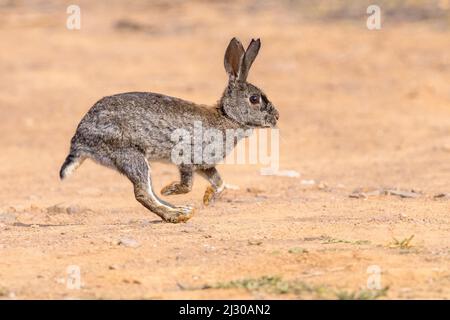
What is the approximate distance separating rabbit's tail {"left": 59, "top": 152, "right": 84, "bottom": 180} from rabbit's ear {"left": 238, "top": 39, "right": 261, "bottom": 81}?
1.65 meters

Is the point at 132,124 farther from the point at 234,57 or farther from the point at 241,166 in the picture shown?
the point at 241,166

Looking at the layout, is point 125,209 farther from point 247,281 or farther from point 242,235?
point 247,281

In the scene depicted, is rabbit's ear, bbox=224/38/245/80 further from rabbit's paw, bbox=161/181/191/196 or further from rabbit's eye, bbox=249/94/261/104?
rabbit's paw, bbox=161/181/191/196

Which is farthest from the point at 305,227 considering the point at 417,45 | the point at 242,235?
the point at 417,45

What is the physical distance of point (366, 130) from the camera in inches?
560

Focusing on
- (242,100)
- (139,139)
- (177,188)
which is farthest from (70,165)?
(242,100)

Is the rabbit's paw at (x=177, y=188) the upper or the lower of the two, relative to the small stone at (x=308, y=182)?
upper

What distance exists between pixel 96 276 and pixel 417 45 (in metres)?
14.6

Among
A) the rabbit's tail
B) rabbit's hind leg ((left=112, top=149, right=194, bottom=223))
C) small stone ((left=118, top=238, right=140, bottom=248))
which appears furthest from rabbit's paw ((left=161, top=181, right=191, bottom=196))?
small stone ((left=118, top=238, right=140, bottom=248))

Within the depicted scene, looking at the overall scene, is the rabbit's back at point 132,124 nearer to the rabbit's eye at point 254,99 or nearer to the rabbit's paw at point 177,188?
the rabbit's paw at point 177,188

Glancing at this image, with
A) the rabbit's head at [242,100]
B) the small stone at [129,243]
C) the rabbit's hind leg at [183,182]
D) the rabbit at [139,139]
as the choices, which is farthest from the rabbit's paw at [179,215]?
the rabbit's head at [242,100]

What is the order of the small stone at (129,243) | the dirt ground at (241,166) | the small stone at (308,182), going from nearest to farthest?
1. the dirt ground at (241,166)
2. the small stone at (129,243)
3. the small stone at (308,182)

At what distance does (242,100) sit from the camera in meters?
8.86

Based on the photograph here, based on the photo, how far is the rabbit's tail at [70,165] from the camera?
7.98 metres
